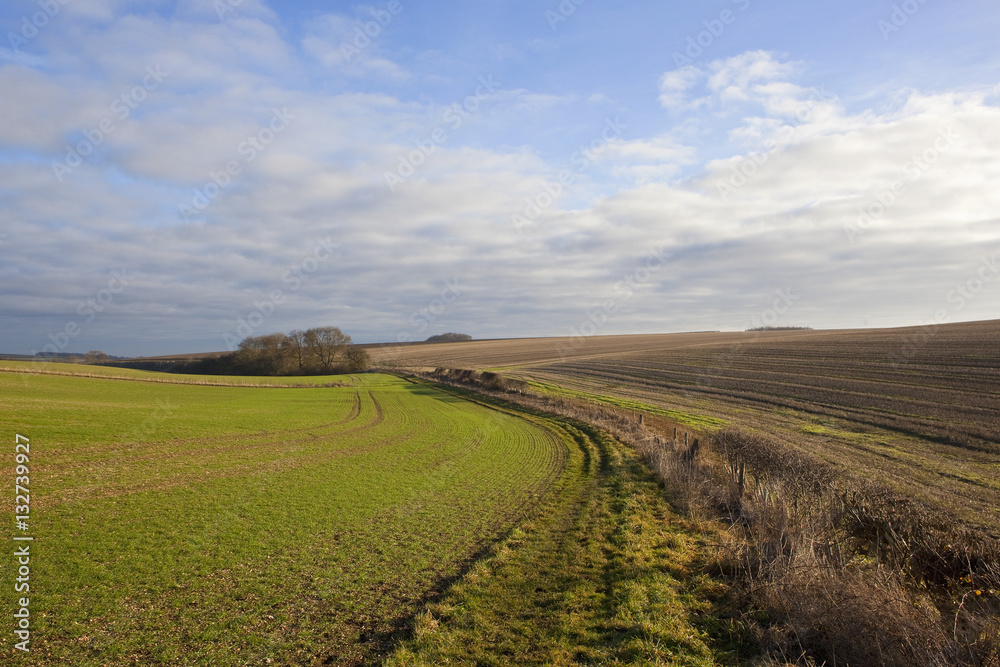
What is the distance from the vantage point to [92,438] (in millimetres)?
17125

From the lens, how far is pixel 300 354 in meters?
77.9

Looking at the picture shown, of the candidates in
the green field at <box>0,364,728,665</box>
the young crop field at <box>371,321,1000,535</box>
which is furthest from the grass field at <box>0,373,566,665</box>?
the young crop field at <box>371,321,1000,535</box>

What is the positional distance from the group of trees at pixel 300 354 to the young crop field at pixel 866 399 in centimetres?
3534

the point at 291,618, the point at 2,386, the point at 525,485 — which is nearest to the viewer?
the point at 291,618

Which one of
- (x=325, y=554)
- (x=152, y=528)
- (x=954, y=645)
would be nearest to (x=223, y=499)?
(x=152, y=528)

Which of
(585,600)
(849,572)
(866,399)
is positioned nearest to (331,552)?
(585,600)

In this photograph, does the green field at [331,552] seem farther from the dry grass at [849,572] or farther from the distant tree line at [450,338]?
the distant tree line at [450,338]

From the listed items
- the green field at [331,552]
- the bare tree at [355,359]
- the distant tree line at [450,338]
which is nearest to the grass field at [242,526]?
the green field at [331,552]

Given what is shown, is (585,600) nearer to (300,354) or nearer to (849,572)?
(849,572)

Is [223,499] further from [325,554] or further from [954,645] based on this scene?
[954,645]

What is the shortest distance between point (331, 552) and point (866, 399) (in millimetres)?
35481

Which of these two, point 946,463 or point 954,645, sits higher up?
point 954,645

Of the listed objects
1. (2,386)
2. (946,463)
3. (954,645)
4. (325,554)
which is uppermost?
(2,386)

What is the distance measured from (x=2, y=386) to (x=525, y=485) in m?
32.3
